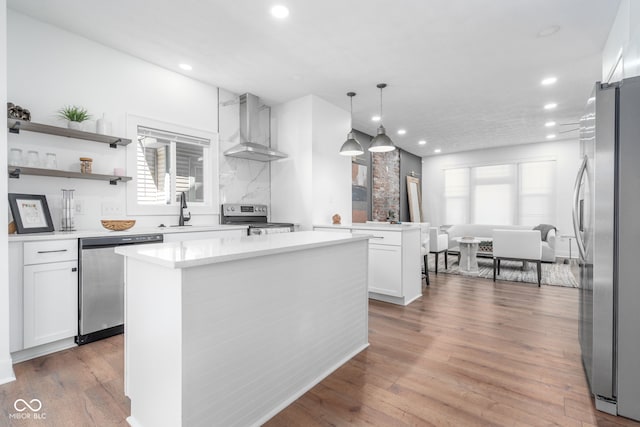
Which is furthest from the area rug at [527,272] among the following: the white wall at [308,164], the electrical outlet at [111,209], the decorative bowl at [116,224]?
the electrical outlet at [111,209]

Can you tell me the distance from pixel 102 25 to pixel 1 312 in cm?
247

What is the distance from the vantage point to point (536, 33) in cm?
290

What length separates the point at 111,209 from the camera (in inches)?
124

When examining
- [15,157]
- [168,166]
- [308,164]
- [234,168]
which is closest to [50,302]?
[15,157]

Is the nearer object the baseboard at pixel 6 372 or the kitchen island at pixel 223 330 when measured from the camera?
the kitchen island at pixel 223 330

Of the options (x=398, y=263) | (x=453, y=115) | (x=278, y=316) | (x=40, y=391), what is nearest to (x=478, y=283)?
(x=398, y=263)

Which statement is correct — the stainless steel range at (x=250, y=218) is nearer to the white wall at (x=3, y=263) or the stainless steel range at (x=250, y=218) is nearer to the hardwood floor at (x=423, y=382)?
the hardwood floor at (x=423, y=382)

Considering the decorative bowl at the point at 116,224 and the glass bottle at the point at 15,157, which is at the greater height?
the glass bottle at the point at 15,157

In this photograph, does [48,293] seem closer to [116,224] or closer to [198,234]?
[116,224]

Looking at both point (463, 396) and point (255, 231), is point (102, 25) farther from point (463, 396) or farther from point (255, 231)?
point (463, 396)

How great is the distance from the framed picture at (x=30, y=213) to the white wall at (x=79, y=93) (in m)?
0.14

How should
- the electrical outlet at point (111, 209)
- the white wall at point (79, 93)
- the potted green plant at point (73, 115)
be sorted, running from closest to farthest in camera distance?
the white wall at point (79, 93) < the potted green plant at point (73, 115) < the electrical outlet at point (111, 209)

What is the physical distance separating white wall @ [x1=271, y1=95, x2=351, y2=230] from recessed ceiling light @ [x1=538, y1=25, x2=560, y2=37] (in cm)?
267

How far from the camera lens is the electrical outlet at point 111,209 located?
10.2 feet
